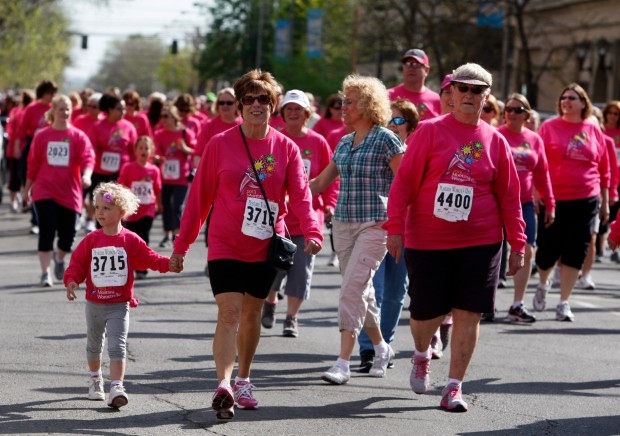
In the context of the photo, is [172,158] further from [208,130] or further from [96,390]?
[96,390]

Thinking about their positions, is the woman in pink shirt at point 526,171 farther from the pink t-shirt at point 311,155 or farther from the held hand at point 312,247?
the held hand at point 312,247

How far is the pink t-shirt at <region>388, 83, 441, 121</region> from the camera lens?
1131cm

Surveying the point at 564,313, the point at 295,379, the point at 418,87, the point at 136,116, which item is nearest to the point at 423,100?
the point at 418,87

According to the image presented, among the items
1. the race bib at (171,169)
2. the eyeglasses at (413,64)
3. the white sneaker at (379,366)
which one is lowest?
the white sneaker at (379,366)

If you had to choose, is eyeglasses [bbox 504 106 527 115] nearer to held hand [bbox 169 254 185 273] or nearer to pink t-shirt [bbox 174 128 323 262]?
pink t-shirt [bbox 174 128 323 262]

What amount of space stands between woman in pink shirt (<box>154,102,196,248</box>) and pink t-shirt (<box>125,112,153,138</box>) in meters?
0.15

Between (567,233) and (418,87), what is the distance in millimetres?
2440

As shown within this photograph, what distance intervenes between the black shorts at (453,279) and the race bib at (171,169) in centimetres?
1012

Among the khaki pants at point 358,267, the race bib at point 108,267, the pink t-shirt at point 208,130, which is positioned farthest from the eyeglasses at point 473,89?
the pink t-shirt at point 208,130

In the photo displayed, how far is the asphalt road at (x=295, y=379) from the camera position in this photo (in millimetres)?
7582

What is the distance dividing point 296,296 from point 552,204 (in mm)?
2439

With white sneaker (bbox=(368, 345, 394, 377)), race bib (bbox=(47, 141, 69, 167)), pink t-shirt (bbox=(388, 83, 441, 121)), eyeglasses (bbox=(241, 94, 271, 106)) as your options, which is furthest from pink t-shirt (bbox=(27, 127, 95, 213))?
eyeglasses (bbox=(241, 94, 271, 106))

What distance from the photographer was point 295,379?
29.9ft

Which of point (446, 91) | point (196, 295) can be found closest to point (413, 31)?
point (196, 295)
